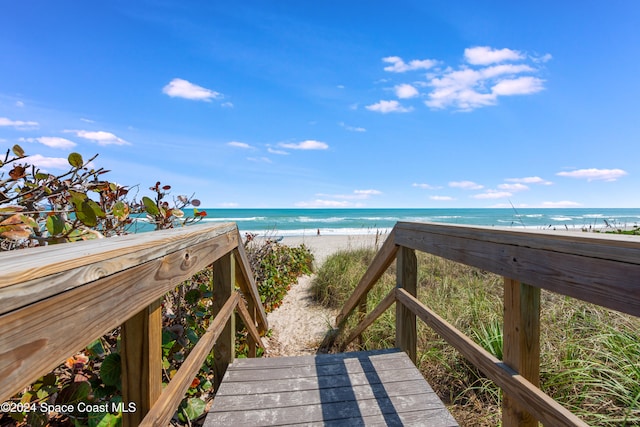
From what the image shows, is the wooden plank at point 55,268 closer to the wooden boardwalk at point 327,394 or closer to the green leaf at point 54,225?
the green leaf at point 54,225

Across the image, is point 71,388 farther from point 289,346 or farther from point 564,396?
point 289,346

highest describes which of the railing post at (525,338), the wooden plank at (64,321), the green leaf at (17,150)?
the green leaf at (17,150)

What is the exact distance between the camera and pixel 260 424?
1664mm

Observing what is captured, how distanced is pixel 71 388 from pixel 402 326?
1960 millimetres

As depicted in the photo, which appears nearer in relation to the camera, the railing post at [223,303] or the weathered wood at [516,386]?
the weathered wood at [516,386]

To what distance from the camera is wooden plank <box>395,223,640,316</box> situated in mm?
820

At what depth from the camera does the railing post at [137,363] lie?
0.99 metres

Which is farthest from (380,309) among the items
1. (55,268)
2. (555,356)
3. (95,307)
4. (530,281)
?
(55,268)

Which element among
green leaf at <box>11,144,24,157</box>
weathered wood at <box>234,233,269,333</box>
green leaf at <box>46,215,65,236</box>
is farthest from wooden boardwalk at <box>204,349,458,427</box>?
green leaf at <box>11,144,24,157</box>

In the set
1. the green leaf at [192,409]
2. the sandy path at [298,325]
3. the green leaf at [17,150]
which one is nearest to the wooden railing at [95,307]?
the green leaf at [192,409]

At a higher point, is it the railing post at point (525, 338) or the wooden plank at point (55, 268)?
the wooden plank at point (55, 268)

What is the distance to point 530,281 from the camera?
1146 millimetres

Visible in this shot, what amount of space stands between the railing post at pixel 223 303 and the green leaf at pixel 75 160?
36.8 inches

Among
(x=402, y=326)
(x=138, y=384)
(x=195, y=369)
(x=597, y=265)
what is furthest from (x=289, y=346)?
(x=597, y=265)
